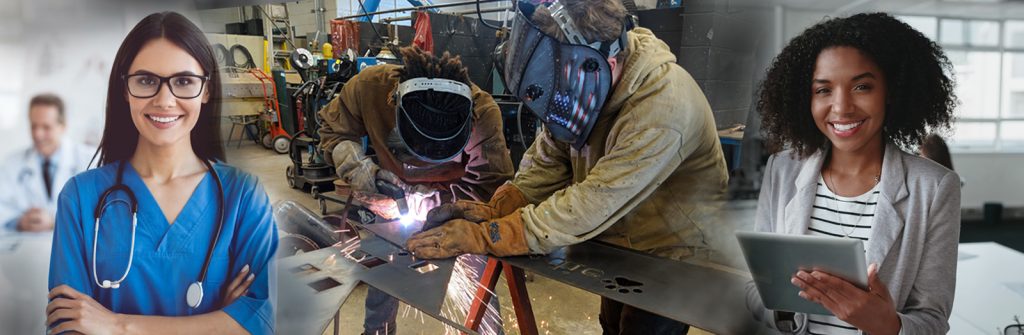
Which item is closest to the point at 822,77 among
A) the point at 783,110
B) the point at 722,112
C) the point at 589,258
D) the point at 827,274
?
the point at 783,110

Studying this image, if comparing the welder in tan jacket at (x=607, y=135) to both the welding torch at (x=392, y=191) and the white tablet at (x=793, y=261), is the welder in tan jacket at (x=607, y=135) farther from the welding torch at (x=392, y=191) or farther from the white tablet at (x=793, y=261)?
the white tablet at (x=793, y=261)

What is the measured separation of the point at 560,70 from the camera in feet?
4.37

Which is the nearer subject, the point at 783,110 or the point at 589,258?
the point at 783,110

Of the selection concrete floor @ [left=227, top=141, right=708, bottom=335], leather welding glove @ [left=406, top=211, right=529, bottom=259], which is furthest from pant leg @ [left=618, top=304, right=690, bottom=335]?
concrete floor @ [left=227, top=141, right=708, bottom=335]

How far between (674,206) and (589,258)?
27 cm

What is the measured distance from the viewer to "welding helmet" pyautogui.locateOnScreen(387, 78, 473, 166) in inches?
57.1

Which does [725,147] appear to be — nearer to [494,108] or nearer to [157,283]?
[494,108]

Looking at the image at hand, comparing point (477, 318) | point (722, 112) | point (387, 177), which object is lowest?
point (477, 318)

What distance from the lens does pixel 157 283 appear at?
3.43ft

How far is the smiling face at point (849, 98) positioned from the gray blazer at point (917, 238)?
43 millimetres

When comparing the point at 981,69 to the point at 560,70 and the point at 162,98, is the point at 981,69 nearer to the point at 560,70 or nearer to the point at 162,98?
the point at 560,70

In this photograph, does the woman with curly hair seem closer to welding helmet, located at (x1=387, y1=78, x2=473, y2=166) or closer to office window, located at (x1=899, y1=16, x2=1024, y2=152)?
office window, located at (x1=899, y1=16, x2=1024, y2=152)

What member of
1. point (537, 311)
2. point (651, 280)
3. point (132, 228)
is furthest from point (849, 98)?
point (537, 311)

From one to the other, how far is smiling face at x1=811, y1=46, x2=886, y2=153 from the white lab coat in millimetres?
1215
